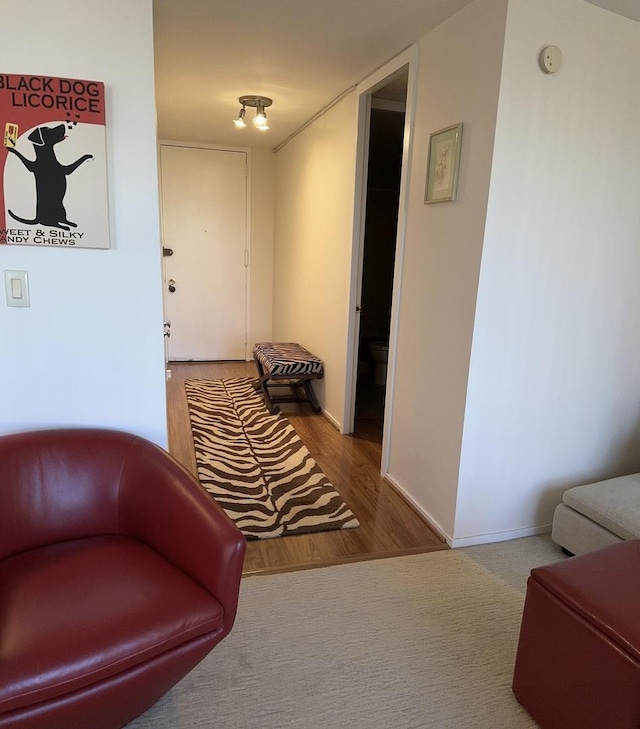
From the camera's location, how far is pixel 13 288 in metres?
1.81

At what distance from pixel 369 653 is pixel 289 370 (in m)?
2.59

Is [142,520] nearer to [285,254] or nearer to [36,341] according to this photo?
[36,341]

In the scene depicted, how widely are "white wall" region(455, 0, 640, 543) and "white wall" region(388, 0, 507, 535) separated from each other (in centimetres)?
7

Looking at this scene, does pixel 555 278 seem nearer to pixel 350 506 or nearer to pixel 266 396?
pixel 350 506

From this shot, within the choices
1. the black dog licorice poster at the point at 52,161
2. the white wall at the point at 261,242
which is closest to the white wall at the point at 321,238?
the white wall at the point at 261,242

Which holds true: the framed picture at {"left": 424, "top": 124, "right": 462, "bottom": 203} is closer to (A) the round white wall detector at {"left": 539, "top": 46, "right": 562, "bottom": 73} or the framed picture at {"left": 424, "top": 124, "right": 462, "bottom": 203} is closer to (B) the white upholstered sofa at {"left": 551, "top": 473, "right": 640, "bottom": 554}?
(A) the round white wall detector at {"left": 539, "top": 46, "right": 562, "bottom": 73}


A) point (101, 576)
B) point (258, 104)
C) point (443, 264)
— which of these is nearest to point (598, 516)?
point (443, 264)

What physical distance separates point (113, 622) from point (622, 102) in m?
2.75

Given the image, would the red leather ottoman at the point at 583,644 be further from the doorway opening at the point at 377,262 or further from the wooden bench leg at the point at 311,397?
the wooden bench leg at the point at 311,397

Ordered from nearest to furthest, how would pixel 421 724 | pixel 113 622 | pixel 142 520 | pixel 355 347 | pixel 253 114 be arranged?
pixel 113 622 → pixel 421 724 → pixel 142 520 → pixel 355 347 → pixel 253 114

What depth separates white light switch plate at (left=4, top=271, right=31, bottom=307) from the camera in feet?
5.90

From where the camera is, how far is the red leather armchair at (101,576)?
1.22 m

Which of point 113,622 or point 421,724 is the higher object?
point 113,622

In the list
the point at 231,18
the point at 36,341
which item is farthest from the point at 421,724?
the point at 231,18
